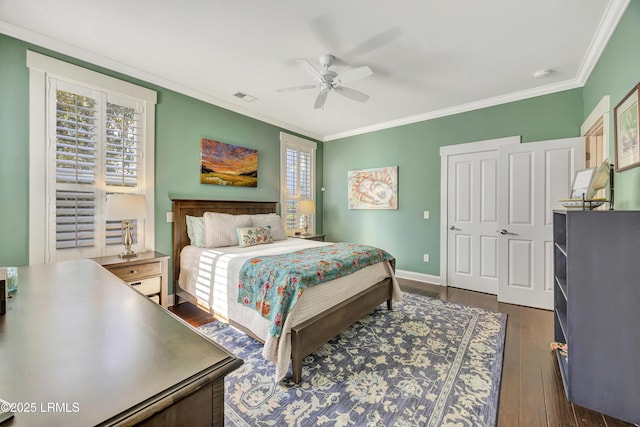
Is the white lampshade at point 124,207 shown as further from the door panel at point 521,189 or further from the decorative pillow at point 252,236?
the door panel at point 521,189

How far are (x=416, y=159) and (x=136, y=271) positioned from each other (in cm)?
415

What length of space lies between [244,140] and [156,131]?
1255mm

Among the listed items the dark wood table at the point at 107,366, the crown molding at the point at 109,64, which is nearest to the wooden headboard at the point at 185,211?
the crown molding at the point at 109,64

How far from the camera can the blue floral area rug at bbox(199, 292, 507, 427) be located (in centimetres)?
161

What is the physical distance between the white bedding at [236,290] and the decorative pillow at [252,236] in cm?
11

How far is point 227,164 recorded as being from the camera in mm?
3949

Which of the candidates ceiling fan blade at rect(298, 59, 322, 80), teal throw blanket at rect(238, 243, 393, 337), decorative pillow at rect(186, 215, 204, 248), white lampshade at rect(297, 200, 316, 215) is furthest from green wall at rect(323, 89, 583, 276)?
decorative pillow at rect(186, 215, 204, 248)

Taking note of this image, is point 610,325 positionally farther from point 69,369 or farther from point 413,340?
point 69,369

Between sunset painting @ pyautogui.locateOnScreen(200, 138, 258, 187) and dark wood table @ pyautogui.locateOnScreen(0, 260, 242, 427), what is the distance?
2901mm

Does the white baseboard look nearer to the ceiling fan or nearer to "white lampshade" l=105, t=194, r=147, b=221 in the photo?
the ceiling fan

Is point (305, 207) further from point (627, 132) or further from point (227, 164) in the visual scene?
point (627, 132)

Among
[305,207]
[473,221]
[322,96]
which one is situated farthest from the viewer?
[305,207]

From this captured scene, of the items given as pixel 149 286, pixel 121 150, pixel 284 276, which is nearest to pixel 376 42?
pixel 284 276

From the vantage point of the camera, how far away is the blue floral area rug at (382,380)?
1.61 metres
